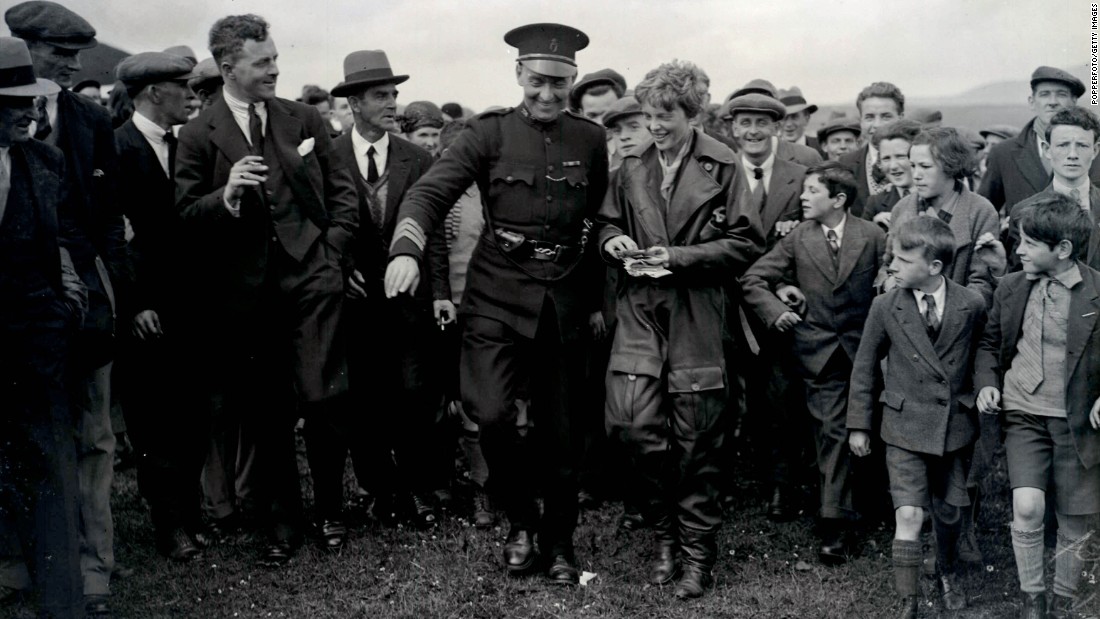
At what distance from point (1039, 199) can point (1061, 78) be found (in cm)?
195

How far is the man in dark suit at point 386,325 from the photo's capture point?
19.9 ft

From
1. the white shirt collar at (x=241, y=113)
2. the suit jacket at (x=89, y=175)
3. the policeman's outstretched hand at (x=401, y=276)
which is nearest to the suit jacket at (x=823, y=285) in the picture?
the policeman's outstretched hand at (x=401, y=276)

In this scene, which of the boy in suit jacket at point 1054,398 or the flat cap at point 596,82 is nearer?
the boy in suit jacket at point 1054,398

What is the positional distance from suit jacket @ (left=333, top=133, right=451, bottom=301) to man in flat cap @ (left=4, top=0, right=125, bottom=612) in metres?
1.42

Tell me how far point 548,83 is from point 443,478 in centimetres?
264

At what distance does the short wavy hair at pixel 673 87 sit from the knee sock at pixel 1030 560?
246cm

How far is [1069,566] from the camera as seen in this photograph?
4.58 meters

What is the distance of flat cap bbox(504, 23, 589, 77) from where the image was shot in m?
5.05

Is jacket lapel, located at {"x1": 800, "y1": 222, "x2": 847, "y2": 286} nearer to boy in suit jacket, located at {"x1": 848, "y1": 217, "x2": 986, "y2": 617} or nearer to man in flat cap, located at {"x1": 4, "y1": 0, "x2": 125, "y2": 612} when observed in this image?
boy in suit jacket, located at {"x1": 848, "y1": 217, "x2": 986, "y2": 617}

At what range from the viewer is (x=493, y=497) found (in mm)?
5727

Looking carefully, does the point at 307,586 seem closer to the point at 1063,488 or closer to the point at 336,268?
the point at 336,268

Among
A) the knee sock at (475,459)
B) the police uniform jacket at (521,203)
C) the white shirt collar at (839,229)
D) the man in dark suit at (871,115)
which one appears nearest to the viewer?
the police uniform jacket at (521,203)

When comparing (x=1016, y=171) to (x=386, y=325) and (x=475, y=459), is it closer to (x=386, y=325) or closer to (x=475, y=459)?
(x=475, y=459)

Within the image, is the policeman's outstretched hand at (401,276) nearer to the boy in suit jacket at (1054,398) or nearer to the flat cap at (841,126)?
the boy in suit jacket at (1054,398)
